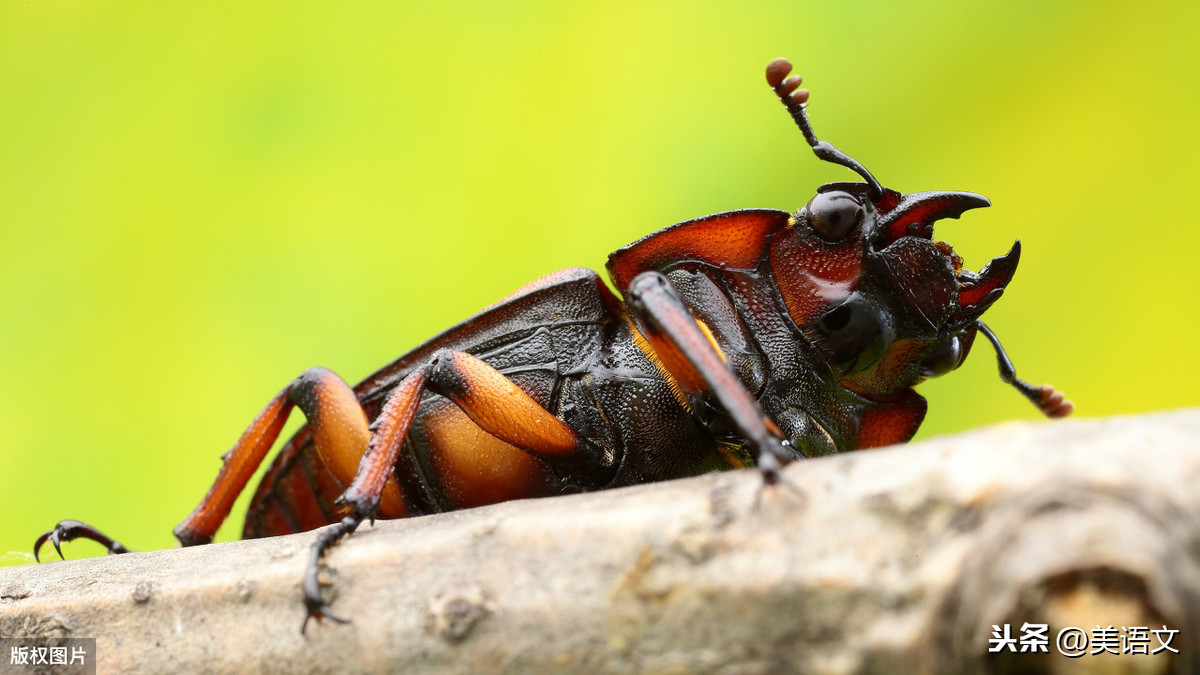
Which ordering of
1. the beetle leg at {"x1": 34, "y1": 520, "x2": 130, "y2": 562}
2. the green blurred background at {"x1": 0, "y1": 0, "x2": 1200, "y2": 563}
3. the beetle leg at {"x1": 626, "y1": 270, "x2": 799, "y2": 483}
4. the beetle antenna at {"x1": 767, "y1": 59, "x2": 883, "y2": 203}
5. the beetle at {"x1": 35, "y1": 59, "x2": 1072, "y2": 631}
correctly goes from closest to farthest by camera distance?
the beetle leg at {"x1": 626, "y1": 270, "x2": 799, "y2": 483}, the beetle antenna at {"x1": 767, "y1": 59, "x2": 883, "y2": 203}, the beetle at {"x1": 35, "y1": 59, "x2": 1072, "y2": 631}, the beetle leg at {"x1": 34, "y1": 520, "x2": 130, "y2": 562}, the green blurred background at {"x1": 0, "y1": 0, "x2": 1200, "y2": 563}

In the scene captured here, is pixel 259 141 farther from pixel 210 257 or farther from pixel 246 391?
pixel 246 391

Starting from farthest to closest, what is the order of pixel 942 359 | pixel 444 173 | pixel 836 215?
pixel 444 173, pixel 942 359, pixel 836 215

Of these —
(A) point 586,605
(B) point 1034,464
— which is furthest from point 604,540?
(B) point 1034,464

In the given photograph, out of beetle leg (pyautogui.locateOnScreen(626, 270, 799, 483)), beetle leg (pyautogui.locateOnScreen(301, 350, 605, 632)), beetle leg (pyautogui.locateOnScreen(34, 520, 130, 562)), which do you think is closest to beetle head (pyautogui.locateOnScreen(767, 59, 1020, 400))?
beetle leg (pyautogui.locateOnScreen(626, 270, 799, 483))

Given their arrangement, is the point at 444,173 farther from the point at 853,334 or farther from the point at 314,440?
the point at 853,334

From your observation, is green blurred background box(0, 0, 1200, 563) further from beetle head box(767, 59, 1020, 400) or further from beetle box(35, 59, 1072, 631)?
beetle head box(767, 59, 1020, 400)

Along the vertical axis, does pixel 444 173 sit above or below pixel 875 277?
above

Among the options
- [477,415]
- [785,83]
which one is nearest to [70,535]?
[477,415]
